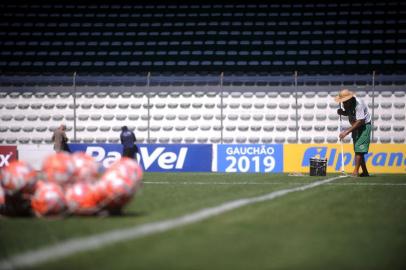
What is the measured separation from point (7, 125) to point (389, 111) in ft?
48.2

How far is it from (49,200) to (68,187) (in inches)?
11.4

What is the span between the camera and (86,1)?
107ft

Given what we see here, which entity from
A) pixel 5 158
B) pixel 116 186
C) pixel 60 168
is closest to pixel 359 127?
pixel 116 186

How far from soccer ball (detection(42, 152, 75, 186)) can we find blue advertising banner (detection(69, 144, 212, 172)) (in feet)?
55.3

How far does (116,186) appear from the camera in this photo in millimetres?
6965

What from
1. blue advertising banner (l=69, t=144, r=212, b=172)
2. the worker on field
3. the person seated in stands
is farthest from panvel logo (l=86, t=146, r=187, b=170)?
the worker on field

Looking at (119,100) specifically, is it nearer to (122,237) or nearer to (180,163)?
(180,163)

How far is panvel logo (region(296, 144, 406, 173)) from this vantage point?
23391 mm

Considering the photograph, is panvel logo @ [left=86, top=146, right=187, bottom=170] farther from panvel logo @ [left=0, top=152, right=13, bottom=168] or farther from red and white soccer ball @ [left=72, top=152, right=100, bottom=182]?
red and white soccer ball @ [left=72, top=152, right=100, bottom=182]

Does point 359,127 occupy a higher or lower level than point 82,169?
higher

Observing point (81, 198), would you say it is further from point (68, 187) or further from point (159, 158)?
point (159, 158)

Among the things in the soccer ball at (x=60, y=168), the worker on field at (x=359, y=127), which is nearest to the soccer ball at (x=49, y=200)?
the soccer ball at (x=60, y=168)

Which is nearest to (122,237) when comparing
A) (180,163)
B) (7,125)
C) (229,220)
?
(229,220)

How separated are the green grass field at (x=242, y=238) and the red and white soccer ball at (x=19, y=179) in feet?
1.16
